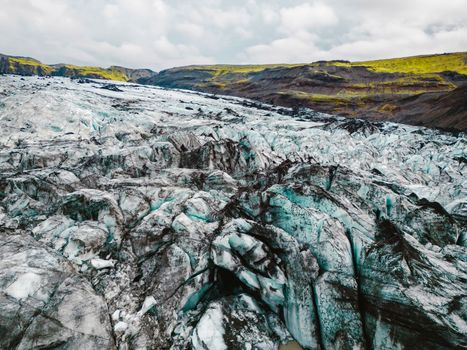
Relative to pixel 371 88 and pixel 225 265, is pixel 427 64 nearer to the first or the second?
pixel 371 88

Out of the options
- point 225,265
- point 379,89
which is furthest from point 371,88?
point 225,265

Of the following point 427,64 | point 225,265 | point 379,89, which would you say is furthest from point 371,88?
point 225,265

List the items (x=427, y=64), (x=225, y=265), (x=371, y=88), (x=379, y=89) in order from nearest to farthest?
(x=225, y=265)
(x=379, y=89)
(x=371, y=88)
(x=427, y=64)

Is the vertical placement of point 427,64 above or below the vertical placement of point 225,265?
above

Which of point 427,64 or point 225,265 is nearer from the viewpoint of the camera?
point 225,265

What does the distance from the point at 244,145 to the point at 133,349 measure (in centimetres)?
1701

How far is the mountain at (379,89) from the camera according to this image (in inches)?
2422

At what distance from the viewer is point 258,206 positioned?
41.9 ft

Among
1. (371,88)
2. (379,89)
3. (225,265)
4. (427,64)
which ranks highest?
(427,64)

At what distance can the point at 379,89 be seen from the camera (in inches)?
3711

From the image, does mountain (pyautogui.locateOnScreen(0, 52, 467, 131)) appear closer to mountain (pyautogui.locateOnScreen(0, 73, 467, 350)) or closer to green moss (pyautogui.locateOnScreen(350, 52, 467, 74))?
green moss (pyautogui.locateOnScreen(350, 52, 467, 74))

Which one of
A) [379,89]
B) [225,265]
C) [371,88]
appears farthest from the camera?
[371,88]

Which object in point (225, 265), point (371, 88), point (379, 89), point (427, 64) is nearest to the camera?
point (225, 265)

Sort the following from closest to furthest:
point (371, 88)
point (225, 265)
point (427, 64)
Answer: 1. point (225, 265)
2. point (371, 88)
3. point (427, 64)
